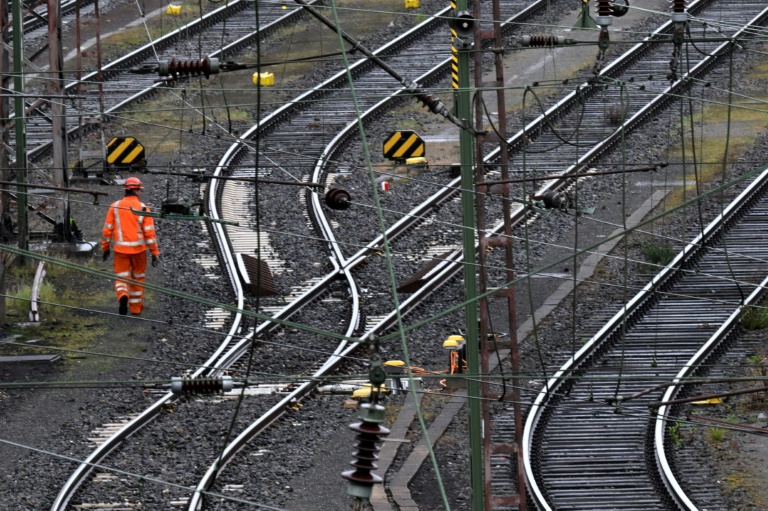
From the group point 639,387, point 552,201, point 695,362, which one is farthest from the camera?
point 695,362

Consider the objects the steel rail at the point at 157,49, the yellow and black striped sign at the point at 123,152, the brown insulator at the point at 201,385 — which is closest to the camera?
the brown insulator at the point at 201,385

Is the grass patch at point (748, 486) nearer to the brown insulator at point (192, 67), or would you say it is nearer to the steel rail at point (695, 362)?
the steel rail at point (695, 362)

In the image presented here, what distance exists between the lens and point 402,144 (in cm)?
2241

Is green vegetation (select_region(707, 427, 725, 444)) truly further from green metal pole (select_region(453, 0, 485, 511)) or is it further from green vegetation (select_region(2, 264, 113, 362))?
green vegetation (select_region(2, 264, 113, 362))

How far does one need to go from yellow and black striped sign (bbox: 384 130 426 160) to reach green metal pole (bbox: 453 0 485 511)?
780 cm

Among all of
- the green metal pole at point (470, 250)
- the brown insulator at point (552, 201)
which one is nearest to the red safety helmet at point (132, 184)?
the brown insulator at point (552, 201)

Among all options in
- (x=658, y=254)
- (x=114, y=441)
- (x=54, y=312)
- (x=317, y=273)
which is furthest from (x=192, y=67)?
(x=658, y=254)

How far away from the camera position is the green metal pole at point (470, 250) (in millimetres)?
12203

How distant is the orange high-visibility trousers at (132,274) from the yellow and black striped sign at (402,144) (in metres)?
3.46

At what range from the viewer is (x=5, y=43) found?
828 inches

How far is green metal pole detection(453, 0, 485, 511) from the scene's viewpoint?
1220cm

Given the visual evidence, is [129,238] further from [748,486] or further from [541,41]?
[748,486]

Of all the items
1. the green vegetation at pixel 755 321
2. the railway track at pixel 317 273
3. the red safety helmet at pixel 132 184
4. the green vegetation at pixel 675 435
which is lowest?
the green vegetation at pixel 755 321

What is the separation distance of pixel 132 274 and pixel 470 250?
7730 millimetres
